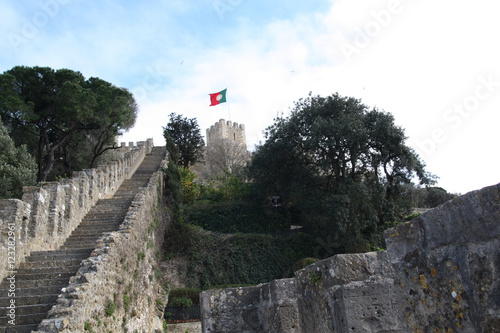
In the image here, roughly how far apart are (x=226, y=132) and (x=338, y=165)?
3165 centimetres

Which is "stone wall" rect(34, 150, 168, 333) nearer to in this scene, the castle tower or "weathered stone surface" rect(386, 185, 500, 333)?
"weathered stone surface" rect(386, 185, 500, 333)

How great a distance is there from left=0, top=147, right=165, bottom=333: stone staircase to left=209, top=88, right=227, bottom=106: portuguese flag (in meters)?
27.1

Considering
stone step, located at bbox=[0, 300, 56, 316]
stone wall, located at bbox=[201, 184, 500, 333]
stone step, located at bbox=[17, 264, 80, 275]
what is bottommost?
stone step, located at bbox=[0, 300, 56, 316]

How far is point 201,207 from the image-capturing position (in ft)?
71.0

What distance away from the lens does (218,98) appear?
39.9 m

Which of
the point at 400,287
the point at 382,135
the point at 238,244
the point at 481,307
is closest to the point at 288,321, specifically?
the point at 400,287

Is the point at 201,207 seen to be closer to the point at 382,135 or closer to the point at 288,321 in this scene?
the point at 382,135

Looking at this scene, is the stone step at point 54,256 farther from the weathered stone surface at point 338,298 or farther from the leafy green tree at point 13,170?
the leafy green tree at point 13,170

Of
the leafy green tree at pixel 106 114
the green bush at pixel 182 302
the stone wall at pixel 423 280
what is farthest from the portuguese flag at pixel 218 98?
the stone wall at pixel 423 280

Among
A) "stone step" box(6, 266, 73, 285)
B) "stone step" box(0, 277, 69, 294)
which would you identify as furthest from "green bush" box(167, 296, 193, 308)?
"stone step" box(0, 277, 69, 294)

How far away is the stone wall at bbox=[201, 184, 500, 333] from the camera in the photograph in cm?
177

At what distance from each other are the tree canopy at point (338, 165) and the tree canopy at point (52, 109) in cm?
1045

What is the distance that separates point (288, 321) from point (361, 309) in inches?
52.3

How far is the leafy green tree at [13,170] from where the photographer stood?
16.5 metres
